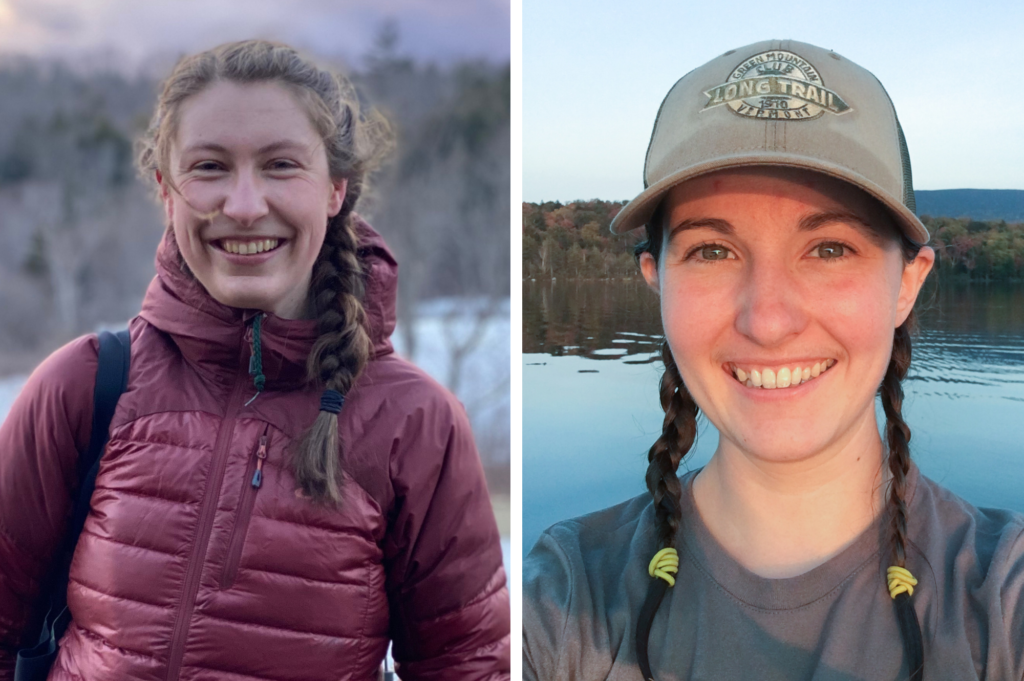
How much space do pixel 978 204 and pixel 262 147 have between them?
Result: 139 cm

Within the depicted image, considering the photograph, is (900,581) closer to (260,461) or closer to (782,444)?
A: (782,444)

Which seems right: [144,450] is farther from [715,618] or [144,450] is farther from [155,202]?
[715,618]

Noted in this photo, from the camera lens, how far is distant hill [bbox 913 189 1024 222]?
1681 millimetres

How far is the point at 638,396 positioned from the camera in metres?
1.89

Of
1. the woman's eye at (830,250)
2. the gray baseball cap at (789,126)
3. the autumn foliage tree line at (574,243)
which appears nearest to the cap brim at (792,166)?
the gray baseball cap at (789,126)

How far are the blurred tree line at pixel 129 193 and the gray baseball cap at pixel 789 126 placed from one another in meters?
0.50

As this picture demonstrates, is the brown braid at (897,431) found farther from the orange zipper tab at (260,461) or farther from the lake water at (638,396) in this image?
the orange zipper tab at (260,461)

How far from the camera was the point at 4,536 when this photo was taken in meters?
1.59

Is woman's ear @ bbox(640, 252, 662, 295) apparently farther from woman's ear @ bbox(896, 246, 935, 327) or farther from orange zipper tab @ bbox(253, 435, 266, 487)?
orange zipper tab @ bbox(253, 435, 266, 487)

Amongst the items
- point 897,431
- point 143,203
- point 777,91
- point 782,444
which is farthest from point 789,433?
point 143,203

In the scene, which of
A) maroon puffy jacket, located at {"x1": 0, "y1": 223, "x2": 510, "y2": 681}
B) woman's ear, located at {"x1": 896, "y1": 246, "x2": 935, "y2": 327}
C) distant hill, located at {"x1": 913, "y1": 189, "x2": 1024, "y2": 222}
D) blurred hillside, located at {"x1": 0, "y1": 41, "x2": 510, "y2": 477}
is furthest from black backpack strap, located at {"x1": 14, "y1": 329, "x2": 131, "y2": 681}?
distant hill, located at {"x1": 913, "y1": 189, "x2": 1024, "y2": 222}

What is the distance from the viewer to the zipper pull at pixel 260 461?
1.55 metres

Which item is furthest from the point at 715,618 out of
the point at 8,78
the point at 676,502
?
the point at 8,78

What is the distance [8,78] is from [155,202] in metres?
0.46
